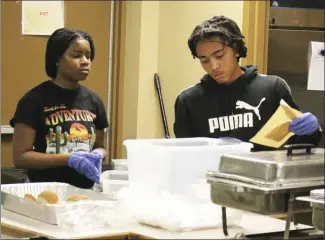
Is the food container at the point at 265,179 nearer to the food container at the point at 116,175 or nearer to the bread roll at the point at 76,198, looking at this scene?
the bread roll at the point at 76,198

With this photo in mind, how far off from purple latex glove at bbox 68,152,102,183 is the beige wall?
1540mm

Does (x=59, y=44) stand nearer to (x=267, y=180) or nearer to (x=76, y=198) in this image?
(x=76, y=198)

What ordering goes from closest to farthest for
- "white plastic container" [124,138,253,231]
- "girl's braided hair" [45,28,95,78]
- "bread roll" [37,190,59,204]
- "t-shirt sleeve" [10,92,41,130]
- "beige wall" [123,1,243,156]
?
1. "white plastic container" [124,138,253,231]
2. "bread roll" [37,190,59,204]
3. "t-shirt sleeve" [10,92,41,130]
4. "girl's braided hair" [45,28,95,78]
5. "beige wall" [123,1,243,156]

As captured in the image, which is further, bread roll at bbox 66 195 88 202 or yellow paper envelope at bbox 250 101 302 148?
bread roll at bbox 66 195 88 202

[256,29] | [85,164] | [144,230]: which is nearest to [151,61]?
[256,29]

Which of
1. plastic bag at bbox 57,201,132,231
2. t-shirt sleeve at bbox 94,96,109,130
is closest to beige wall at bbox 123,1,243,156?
t-shirt sleeve at bbox 94,96,109,130

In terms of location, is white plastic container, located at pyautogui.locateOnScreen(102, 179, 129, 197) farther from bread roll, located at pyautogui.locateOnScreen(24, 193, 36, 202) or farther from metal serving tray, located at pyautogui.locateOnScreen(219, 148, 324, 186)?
metal serving tray, located at pyautogui.locateOnScreen(219, 148, 324, 186)

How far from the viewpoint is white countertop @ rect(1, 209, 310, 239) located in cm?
175

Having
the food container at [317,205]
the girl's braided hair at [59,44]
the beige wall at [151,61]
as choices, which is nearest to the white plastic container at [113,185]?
the girl's braided hair at [59,44]

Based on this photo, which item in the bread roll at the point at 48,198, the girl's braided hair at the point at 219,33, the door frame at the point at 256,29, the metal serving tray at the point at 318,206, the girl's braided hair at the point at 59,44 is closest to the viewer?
the metal serving tray at the point at 318,206

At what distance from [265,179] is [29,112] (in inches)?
53.6

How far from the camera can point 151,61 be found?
4.19m

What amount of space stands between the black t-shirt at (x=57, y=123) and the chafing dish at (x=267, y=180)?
1172 mm

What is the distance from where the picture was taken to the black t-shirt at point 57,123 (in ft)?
8.78
